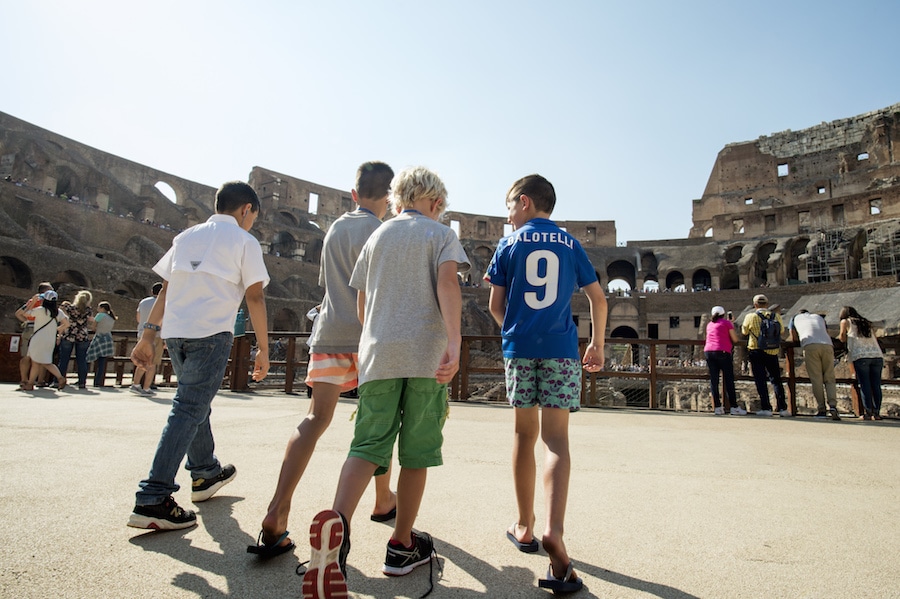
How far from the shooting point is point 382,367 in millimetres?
1845

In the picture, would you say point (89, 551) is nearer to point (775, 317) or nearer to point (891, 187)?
point (775, 317)

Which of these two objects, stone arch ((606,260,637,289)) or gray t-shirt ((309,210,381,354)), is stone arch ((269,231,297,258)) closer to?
stone arch ((606,260,637,289))

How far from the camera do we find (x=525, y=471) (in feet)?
6.70

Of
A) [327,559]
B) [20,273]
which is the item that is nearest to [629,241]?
[20,273]

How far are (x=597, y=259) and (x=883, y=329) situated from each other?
21439mm

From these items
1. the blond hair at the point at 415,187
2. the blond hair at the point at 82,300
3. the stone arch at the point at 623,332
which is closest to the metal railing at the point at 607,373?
the blond hair at the point at 82,300

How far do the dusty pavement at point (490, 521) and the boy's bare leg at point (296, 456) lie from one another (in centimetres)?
13

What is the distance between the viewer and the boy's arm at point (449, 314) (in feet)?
6.03

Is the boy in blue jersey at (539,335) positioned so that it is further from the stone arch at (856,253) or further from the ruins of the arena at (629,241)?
the stone arch at (856,253)

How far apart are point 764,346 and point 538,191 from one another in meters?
5.99

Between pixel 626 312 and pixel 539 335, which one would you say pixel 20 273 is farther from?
pixel 626 312

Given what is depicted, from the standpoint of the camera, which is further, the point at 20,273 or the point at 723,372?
the point at 20,273

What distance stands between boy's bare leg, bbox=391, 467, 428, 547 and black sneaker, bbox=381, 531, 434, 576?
2 cm

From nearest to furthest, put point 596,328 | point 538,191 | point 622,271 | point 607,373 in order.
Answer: point 596,328 < point 538,191 < point 607,373 < point 622,271
